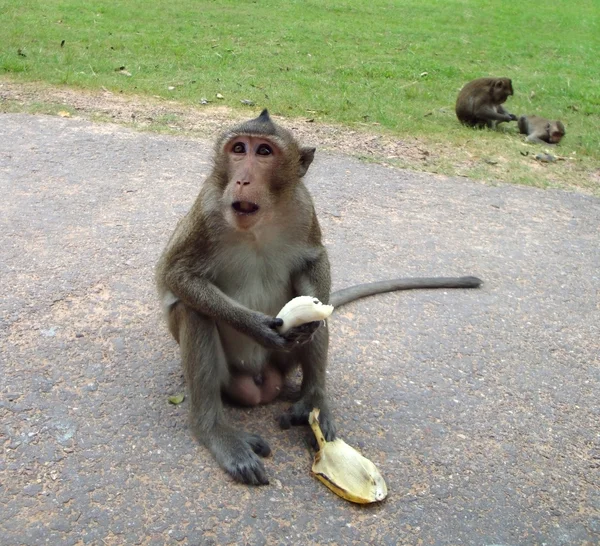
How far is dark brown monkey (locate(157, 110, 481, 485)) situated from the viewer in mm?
2748

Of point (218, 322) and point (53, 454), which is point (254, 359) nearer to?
point (218, 322)

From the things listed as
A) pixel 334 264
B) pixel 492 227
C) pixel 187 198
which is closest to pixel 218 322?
pixel 334 264

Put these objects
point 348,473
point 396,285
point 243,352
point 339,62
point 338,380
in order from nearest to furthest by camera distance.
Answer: point 348,473 → point 243,352 → point 338,380 → point 396,285 → point 339,62

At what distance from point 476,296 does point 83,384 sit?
239cm

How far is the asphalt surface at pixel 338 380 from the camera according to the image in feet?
8.32

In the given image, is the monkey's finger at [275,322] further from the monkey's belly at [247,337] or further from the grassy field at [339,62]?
the grassy field at [339,62]

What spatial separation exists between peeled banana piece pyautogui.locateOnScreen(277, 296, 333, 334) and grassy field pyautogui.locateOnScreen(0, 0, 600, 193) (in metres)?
4.19

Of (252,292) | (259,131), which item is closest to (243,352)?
(252,292)

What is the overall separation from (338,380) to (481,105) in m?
6.41

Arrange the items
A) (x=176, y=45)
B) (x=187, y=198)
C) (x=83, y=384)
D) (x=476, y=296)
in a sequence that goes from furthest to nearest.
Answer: (x=176, y=45) → (x=187, y=198) → (x=476, y=296) → (x=83, y=384)

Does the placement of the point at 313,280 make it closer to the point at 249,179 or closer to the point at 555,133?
the point at 249,179

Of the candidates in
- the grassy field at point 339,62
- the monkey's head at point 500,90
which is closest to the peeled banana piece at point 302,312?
the grassy field at point 339,62

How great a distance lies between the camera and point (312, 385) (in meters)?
3.10

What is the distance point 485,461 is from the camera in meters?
2.93
